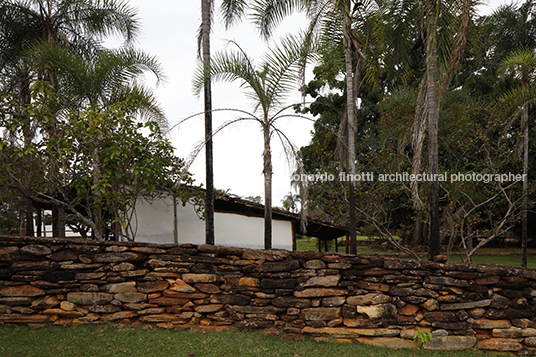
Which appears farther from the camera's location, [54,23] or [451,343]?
[54,23]

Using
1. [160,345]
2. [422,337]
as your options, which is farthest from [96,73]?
[422,337]

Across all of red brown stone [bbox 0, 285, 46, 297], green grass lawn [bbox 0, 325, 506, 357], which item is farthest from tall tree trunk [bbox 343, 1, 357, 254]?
red brown stone [bbox 0, 285, 46, 297]

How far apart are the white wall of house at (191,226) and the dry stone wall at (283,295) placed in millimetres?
5257

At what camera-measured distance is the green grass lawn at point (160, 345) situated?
4.44m

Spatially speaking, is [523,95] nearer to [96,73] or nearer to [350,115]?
[350,115]

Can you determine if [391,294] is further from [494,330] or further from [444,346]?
[494,330]

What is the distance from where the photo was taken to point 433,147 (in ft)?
21.9

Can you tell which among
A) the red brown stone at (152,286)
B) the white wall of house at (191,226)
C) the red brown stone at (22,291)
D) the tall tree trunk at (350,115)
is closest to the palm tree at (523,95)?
the tall tree trunk at (350,115)

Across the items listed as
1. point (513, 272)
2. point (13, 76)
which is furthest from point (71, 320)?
point (13, 76)

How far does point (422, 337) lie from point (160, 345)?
3.64 metres

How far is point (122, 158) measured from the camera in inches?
269

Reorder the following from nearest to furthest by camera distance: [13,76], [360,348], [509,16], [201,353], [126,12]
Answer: [201,353] → [360,348] → [126,12] → [13,76] → [509,16]

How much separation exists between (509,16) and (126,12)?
16310 millimetres

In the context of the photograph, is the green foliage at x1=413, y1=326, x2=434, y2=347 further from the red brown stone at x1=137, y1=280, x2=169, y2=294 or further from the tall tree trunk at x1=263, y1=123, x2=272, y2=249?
the red brown stone at x1=137, y1=280, x2=169, y2=294
